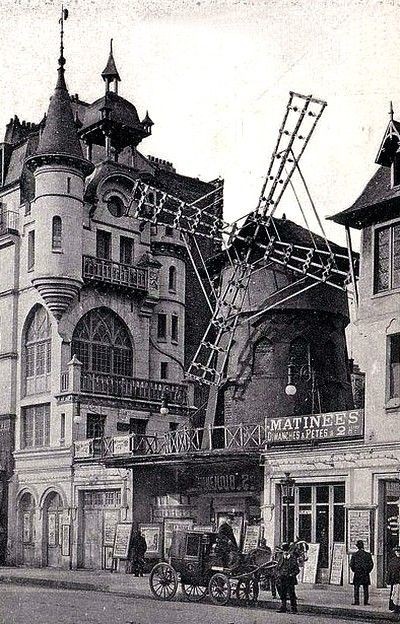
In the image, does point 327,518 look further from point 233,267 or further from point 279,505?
point 233,267

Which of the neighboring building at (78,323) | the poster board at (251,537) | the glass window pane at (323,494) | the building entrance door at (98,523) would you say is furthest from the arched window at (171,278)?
the glass window pane at (323,494)

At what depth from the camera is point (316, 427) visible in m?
31.2

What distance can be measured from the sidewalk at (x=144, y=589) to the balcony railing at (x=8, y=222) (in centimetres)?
1450

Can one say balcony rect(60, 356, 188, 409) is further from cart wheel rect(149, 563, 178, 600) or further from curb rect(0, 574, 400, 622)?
cart wheel rect(149, 563, 178, 600)

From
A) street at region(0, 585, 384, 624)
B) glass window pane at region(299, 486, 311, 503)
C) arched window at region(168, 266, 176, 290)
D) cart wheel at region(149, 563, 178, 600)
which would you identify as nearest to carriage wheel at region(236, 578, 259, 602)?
street at region(0, 585, 384, 624)

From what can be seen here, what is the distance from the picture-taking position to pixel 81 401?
1711 inches

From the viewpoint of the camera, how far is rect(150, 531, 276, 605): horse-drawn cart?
2455cm

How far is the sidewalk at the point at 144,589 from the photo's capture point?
2283 cm

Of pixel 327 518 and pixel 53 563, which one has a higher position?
pixel 327 518

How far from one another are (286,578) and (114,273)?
2507 centimetres

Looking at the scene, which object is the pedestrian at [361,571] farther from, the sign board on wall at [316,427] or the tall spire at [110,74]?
the tall spire at [110,74]

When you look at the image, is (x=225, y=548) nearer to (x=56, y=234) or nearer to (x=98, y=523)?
(x=98, y=523)

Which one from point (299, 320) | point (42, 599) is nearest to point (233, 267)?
point (299, 320)

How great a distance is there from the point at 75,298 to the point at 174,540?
20.8 meters
